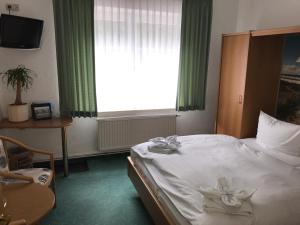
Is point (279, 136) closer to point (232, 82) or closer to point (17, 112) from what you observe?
point (232, 82)

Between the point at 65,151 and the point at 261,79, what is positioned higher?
the point at 261,79

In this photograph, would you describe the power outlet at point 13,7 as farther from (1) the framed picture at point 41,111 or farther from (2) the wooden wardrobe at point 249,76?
(2) the wooden wardrobe at point 249,76

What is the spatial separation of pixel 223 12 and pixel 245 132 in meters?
1.94

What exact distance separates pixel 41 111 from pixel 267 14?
336cm

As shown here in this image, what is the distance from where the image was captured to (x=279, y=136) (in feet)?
9.27

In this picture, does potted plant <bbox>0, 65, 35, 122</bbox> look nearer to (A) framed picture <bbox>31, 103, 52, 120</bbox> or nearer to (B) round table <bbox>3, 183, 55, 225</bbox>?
(A) framed picture <bbox>31, 103, 52, 120</bbox>

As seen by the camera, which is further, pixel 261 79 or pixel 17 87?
pixel 261 79

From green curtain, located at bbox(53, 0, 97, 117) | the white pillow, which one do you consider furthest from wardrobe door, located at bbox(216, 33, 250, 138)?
green curtain, located at bbox(53, 0, 97, 117)

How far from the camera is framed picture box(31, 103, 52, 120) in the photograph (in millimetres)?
3305

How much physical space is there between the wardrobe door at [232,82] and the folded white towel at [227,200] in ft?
6.48

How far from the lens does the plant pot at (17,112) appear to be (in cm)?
312

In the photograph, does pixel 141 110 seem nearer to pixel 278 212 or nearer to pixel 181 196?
pixel 181 196

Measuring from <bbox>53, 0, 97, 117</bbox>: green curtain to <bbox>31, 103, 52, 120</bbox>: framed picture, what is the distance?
17 centimetres

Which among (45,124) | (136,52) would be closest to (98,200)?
(45,124)
